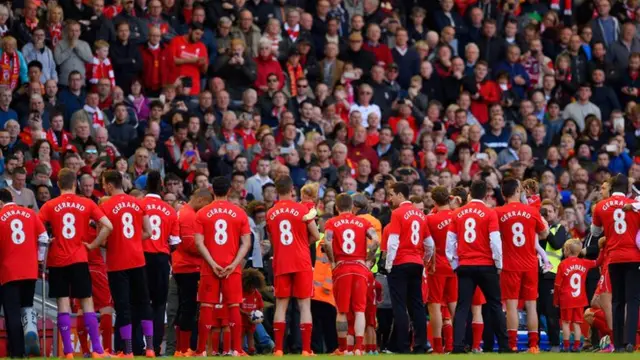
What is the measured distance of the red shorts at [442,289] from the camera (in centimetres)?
2112

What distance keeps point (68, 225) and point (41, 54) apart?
789 centimetres

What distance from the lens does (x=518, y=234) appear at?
20797 millimetres

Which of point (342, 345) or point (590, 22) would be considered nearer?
point (342, 345)

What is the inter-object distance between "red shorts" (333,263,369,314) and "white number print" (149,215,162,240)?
2373 millimetres

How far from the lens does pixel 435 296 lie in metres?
21.1

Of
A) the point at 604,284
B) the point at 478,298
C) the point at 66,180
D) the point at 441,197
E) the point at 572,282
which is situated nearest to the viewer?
the point at 66,180

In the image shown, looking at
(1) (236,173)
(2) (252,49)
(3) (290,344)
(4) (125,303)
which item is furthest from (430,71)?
(4) (125,303)

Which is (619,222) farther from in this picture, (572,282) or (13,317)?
(13,317)

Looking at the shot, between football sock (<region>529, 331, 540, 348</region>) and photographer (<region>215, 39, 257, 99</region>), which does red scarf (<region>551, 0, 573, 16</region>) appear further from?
football sock (<region>529, 331, 540, 348</region>)

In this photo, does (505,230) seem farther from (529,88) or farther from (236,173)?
(529,88)

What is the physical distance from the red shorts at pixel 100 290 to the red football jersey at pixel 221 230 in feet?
4.14

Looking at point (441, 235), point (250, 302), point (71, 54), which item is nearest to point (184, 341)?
point (250, 302)

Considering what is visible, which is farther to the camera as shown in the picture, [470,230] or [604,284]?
[604,284]

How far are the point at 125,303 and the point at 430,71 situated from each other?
12.6 metres
